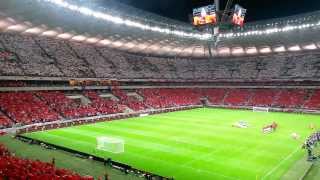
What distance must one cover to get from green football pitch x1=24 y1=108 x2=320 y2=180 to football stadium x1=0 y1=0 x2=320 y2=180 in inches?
4.7

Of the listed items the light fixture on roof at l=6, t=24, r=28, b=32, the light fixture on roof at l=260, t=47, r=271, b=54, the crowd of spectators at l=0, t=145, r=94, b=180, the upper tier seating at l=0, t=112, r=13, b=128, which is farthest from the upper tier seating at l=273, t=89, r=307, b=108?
the crowd of spectators at l=0, t=145, r=94, b=180

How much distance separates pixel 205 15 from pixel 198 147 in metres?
18.8

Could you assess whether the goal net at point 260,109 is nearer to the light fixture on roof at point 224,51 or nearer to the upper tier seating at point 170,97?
the upper tier seating at point 170,97

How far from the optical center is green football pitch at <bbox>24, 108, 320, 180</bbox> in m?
21.5

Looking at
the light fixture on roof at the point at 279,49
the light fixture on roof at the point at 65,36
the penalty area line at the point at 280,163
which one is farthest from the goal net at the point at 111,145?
the light fixture on roof at the point at 279,49

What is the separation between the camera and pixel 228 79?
252ft

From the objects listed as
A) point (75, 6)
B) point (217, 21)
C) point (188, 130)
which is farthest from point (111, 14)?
point (188, 130)

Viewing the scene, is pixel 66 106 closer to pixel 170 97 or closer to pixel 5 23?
pixel 5 23

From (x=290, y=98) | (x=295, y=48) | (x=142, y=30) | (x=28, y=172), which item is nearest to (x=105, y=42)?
(x=142, y=30)

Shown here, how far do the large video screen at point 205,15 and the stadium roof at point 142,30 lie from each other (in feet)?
45.2

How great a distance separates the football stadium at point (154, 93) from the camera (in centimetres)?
2267

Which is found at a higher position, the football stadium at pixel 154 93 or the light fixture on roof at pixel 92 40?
the light fixture on roof at pixel 92 40

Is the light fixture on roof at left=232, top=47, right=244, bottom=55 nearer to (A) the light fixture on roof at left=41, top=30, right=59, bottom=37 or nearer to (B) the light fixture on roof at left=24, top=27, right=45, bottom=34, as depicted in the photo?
(A) the light fixture on roof at left=41, top=30, right=59, bottom=37

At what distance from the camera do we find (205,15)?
39.4 meters
